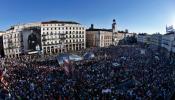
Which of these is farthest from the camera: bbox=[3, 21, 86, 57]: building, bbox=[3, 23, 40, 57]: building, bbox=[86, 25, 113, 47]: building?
bbox=[86, 25, 113, 47]: building

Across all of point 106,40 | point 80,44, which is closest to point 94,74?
point 80,44

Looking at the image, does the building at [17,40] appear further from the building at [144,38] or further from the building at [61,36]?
the building at [144,38]

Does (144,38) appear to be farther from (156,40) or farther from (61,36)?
(61,36)

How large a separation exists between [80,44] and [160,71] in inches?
2783

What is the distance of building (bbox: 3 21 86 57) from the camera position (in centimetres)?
8056

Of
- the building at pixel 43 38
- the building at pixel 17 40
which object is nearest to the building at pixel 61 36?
the building at pixel 43 38

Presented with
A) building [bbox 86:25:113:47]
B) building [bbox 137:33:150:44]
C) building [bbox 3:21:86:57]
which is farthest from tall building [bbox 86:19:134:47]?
building [bbox 137:33:150:44]

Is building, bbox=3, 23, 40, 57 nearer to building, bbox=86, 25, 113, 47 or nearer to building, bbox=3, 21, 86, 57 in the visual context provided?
building, bbox=3, 21, 86, 57

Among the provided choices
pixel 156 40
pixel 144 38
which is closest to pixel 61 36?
pixel 156 40

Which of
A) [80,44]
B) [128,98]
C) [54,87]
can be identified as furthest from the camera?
[80,44]

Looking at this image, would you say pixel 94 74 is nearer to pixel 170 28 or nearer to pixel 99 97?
pixel 99 97

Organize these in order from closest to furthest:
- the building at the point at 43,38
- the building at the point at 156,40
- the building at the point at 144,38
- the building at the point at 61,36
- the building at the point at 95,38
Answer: the building at the point at 43,38
the building at the point at 61,36
the building at the point at 156,40
the building at the point at 95,38
the building at the point at 144,38

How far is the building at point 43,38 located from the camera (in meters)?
80.6

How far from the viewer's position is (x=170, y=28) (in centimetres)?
8381
